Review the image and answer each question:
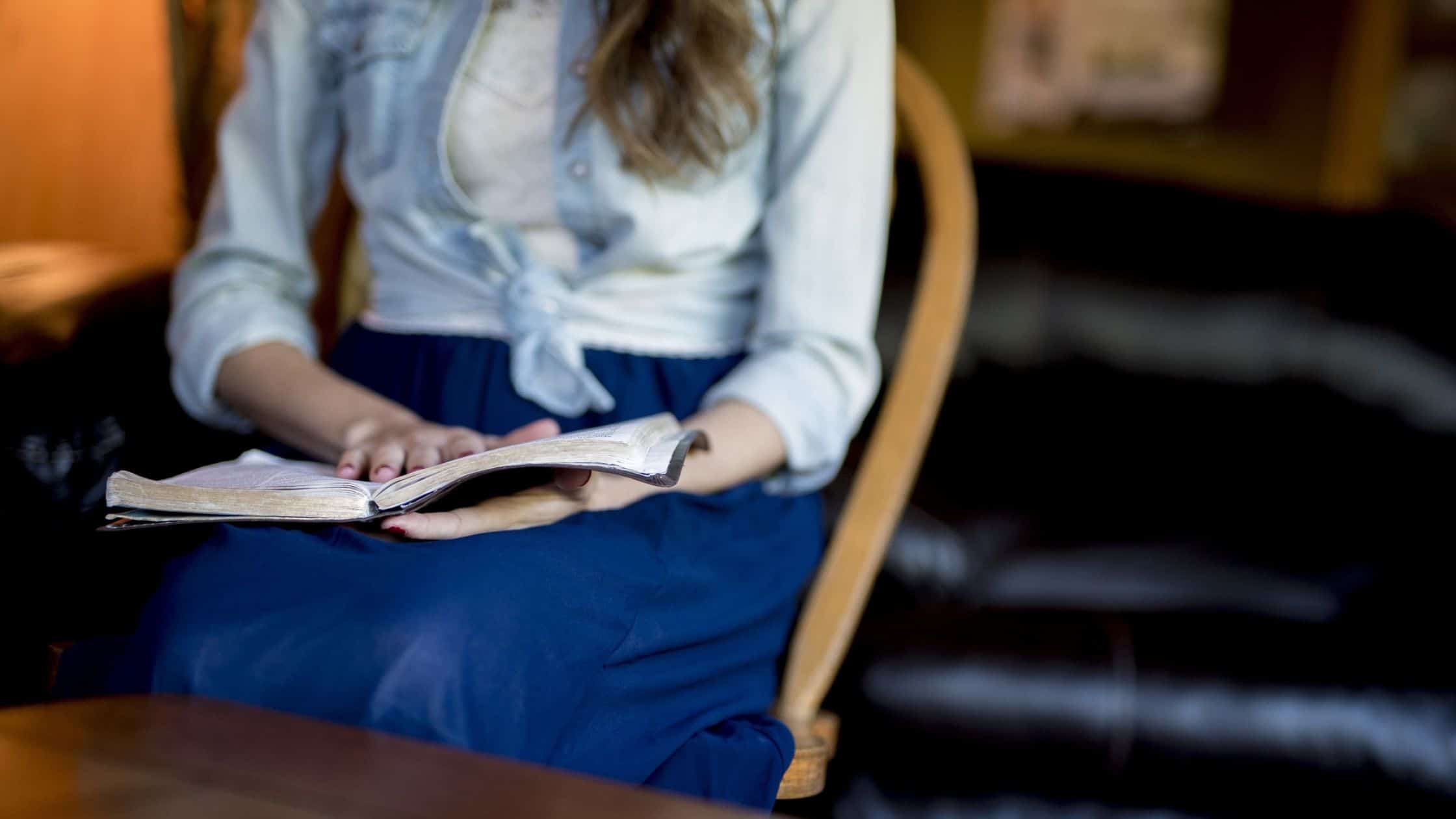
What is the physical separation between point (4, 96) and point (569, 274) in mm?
958

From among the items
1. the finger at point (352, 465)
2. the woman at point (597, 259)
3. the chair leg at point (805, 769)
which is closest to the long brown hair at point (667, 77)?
the woman at point (597, 259)

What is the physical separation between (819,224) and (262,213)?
469 millimetres

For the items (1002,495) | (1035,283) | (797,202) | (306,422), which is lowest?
(1002,495)

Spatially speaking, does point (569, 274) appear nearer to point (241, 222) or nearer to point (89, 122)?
point (241, 222)

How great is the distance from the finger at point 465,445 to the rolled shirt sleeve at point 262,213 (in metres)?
0.26

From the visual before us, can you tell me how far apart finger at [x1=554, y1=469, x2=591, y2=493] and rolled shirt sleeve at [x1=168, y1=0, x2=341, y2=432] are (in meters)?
0.35

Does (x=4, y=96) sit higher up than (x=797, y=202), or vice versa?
(x=797, y=202)

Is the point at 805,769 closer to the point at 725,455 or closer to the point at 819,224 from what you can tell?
the point at 725,455

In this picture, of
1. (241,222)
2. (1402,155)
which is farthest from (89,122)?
(1402,155)

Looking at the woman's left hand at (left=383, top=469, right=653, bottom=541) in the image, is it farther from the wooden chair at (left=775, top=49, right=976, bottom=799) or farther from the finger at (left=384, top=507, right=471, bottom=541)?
the wooden chair at (left=775, top=49, right=976, bottom=799)

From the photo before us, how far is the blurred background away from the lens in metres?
0.98

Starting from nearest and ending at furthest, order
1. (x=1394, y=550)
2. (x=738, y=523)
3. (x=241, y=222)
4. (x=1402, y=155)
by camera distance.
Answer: (x=738, y=523) < (x=241, y=222) < (x=1394, y=550) < (x=1402, y=155)

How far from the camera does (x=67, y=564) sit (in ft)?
2.87

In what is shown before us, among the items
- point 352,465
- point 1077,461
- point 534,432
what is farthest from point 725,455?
point 1077,461
